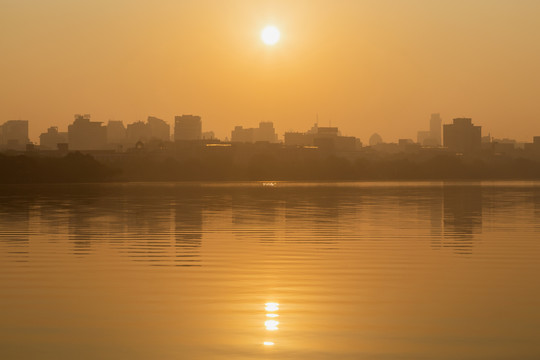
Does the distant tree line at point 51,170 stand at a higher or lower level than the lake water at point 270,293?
higher

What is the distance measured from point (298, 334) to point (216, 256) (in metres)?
13.2

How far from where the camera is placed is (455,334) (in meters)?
16.3

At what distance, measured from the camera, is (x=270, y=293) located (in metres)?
20.9

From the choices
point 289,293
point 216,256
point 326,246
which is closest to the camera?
point 289,293

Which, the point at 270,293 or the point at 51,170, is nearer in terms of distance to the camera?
the point at 270,293

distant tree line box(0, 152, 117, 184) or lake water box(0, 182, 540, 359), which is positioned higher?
distant tree line box(0, 152, 117, 184)

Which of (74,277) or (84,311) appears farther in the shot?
(74,277)

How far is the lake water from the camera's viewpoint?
1546cm

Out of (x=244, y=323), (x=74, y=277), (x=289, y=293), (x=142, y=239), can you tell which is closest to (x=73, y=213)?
(x=142, y=239)

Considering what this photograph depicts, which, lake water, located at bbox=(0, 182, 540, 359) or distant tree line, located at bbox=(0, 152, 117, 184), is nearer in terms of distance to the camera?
lake water, located at bbox=(0, 182, 540, 359)

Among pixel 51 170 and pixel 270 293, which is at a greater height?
pixel 51 170

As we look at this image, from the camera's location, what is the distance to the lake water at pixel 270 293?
609 inches

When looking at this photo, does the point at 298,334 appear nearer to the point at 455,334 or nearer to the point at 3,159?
the point at 455,334

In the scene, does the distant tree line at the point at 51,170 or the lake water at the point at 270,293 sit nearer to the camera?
the lake water at the point at 270,293
